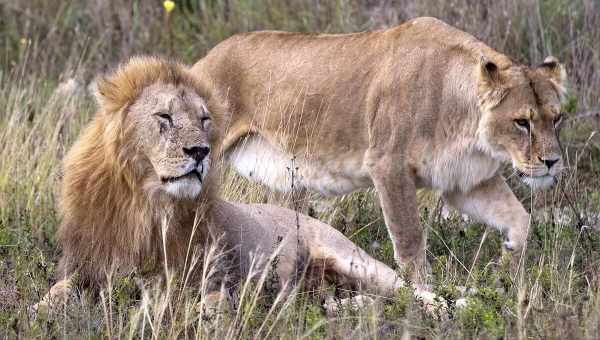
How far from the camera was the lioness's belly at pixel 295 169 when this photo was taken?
6742 mm

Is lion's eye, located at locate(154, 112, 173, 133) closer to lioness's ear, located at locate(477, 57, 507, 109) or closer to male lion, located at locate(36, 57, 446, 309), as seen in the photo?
male lion, located at locate(36, 57, 446, 309)

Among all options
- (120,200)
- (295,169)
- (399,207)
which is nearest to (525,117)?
(399,207)

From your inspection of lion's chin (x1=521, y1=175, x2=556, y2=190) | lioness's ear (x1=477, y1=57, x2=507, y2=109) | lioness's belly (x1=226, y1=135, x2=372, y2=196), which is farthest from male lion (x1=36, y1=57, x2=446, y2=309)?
lioness's belly (x1=226, y1=135, x2=372, y2=196)

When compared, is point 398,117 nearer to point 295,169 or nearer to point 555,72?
point 295,169

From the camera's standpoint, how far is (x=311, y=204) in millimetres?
7219

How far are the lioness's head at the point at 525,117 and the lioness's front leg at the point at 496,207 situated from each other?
29 cm

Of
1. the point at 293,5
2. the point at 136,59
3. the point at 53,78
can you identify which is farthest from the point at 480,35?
the point at 136,59

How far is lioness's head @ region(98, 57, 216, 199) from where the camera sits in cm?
464

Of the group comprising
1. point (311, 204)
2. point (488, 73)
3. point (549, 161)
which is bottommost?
point (311, 204)

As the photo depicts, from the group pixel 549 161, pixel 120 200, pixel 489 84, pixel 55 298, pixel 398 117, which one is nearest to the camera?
pixel 55 298

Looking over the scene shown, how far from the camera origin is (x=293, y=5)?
10203mm

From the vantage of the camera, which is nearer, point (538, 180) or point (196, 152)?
point (196, 152)

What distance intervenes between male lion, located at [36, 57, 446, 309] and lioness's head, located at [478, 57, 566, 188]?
1.33 meters

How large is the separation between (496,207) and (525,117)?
2.03ft
